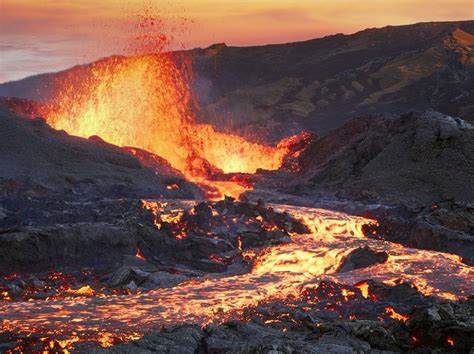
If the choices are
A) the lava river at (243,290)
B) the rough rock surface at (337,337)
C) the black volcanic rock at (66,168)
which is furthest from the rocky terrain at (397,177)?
the rough rock surface at (337,337)

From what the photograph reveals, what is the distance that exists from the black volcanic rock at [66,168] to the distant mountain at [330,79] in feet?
75.4

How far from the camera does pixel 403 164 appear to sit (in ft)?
73.4

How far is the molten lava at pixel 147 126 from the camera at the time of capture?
29.3 metres

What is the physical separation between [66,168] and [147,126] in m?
10.2

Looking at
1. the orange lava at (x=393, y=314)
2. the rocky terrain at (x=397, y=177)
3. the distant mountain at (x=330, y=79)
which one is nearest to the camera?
the orange lava at (x=393, y=314)

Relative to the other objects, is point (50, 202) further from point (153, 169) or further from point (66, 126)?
point (66, 126)

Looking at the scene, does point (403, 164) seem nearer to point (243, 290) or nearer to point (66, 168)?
point (66, 168)

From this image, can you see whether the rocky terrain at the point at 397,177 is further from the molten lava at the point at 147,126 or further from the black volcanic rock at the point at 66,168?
the molten lava at the point at 147,126

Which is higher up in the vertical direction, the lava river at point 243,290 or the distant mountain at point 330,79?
the distant mountain at point 330,79

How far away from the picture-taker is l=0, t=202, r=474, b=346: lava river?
9.29 m

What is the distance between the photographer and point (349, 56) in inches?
2473

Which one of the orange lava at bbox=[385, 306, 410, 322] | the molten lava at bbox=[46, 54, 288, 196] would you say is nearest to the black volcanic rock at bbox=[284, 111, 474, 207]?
the molten lava at bbox=[46, 54, 288, 196]

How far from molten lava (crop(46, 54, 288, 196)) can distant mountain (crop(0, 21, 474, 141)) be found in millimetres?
12552

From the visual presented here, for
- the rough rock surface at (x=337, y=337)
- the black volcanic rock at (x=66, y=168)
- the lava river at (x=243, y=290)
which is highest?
the black volcanic rock at (x=66, y=168)
